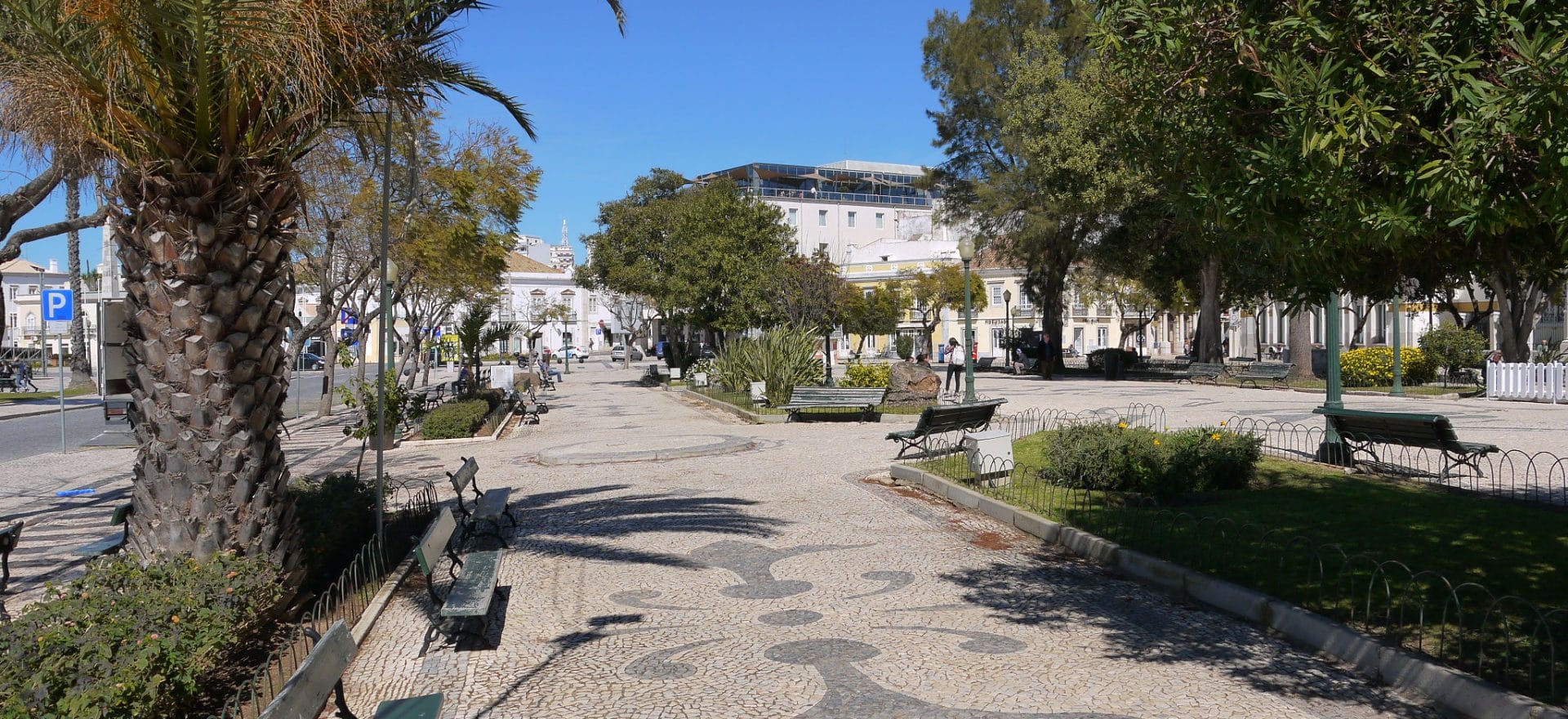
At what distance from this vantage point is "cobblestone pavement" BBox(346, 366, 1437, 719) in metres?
4.99

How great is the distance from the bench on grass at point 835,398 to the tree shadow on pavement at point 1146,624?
1169 centimetres

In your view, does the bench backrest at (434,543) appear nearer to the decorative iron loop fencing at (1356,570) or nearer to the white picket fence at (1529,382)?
the decorative iron loop fencing at (1356,570)

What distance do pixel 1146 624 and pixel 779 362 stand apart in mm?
17774

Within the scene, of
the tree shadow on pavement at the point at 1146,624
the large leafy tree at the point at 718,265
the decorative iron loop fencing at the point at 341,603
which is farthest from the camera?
the large leafy tree at the point at 718,265

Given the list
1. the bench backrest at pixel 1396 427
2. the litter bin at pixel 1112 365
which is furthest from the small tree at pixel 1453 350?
the bench backrest at pixel 1396 427

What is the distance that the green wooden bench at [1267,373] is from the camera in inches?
1120

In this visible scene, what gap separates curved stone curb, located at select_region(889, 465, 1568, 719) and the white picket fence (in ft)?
59.4

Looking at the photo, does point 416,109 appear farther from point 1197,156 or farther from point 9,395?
point 9,395

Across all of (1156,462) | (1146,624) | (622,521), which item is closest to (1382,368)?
(1156,462)

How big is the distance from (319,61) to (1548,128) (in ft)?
18.5

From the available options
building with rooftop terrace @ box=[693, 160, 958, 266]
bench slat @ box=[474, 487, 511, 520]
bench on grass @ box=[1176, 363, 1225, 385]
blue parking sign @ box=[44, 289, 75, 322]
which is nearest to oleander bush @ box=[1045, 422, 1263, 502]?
bench slat @ box=[474, 487, 511, 520]

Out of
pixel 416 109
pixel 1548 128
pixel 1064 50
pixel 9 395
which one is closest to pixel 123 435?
pixel 416 109

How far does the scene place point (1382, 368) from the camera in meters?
26.9

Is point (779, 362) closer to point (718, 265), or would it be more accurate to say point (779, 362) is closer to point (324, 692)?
point (718, 265)
